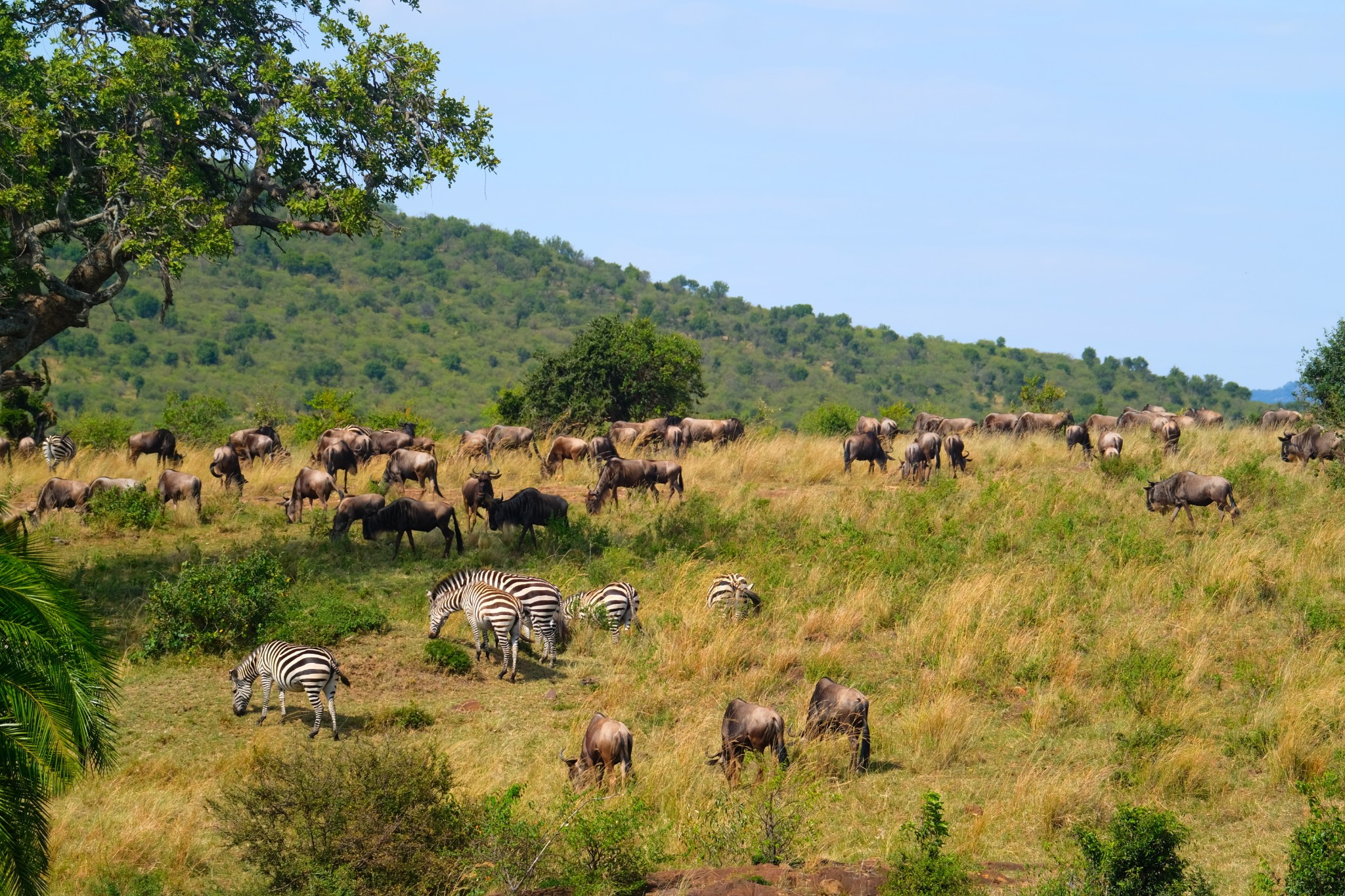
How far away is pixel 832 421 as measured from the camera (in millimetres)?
36219

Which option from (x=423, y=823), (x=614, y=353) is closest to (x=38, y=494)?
(x=614, y=353)

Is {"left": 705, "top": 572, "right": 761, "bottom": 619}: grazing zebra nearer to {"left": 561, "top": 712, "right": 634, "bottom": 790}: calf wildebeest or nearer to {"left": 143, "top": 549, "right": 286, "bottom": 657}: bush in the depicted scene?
{"left": 561, "top": 712, "right": 634, "bottom": 790}: calf wildebeest

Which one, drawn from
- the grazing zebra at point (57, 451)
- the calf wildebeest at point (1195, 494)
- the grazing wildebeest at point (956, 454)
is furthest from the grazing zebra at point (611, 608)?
the grazing zebra at point (57, 451)

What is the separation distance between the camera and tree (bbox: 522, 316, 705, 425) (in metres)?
30.7

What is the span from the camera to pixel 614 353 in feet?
101

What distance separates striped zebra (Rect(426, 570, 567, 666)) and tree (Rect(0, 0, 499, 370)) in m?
5.71

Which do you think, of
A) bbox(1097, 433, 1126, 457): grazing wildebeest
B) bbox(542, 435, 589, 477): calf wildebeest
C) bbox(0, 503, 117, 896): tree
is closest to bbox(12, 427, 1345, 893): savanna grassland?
bbox(1097, 433, 1126, 457): grazing wildebeest

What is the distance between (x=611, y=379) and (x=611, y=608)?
53.5 ft

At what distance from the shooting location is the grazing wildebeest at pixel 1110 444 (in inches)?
951

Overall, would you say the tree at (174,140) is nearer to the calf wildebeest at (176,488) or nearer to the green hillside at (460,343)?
the calf wildebeest at (176,488)

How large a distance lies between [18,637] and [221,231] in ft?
35.7

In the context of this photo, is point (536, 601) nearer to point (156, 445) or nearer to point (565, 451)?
point (565, 451)

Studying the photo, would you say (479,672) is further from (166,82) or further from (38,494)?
(38,494)

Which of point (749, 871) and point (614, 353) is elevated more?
point (614, 353)
